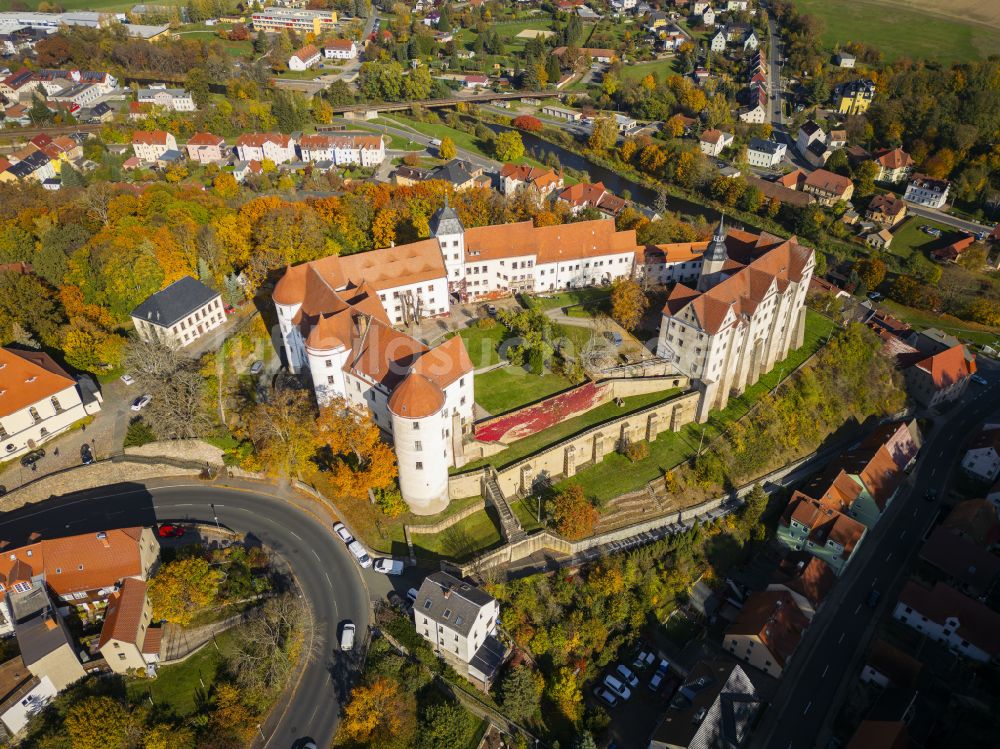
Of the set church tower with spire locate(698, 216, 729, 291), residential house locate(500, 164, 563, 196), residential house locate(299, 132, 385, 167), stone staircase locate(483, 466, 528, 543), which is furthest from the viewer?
residential house locate(299, 132, 385, 167)

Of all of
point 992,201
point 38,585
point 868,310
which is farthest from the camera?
point 992,201

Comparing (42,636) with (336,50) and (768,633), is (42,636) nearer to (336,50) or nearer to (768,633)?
(768,633)

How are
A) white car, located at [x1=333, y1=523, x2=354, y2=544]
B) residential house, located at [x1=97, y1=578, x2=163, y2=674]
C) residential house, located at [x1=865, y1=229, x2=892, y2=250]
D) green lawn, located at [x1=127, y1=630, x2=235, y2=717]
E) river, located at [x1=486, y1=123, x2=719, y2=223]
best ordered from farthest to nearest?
river, located at [x1=486, y1=123, x2=719, y2=223] < residential house, located at [x1=865, y1=229, x2=892, y2=250] < white car, located at [x1=333, y1=523, x2=354, y2=544] < residential house, located at [x1=97, y1=578, x2=163, y2=674] < green lawn, located at [x1=127, y1=630, x2=235, y2=717]

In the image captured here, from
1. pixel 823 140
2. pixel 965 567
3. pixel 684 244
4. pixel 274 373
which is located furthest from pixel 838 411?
pixel 823 140

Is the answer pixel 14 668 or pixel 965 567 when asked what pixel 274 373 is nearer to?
pixel 14 668

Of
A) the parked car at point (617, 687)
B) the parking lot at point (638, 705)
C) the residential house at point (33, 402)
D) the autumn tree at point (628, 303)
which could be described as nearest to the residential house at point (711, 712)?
the parking lot at point (638, 705)

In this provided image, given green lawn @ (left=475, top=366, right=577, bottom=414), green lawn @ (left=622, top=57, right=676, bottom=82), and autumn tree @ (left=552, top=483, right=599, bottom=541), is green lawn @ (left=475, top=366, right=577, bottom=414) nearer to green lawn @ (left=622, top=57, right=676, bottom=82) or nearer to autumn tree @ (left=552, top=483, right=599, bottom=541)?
autumn tree @ (left=552, top=483, right=599, bottom=541)

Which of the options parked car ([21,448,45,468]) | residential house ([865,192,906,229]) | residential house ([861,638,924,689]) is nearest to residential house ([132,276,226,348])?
parked car ([21,448,45,468])
